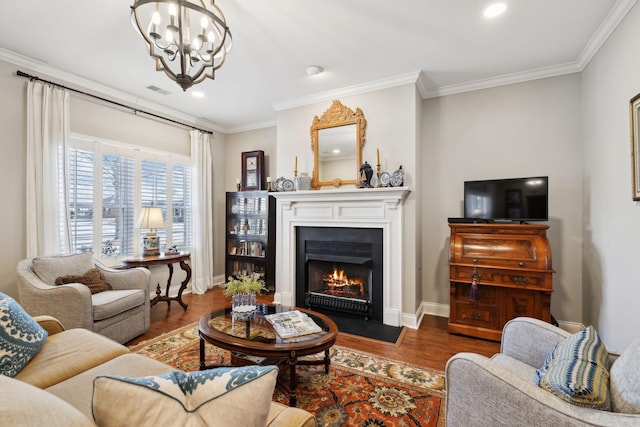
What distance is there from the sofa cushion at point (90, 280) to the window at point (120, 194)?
0.54m

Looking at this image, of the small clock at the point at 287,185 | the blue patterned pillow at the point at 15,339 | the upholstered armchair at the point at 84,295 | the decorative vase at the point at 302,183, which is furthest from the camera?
the small clock at the point at 287,185

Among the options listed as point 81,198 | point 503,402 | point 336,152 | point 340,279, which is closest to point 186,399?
point 503,402

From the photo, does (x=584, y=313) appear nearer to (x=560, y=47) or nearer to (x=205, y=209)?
(x=560, y=47)

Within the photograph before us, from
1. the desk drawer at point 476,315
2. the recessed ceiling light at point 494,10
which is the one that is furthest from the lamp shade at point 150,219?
the recessed ceiling light at point 494,10

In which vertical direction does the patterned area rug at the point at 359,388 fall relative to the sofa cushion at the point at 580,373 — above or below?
below

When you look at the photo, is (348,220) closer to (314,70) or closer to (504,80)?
(314,70)

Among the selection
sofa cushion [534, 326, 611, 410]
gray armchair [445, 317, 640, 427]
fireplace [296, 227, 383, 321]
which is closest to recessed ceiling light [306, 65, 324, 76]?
fireplace [296, 227, 383, 321]

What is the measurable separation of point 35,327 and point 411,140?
11.5 ft

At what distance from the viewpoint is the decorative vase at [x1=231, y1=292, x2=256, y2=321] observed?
233 centimetres

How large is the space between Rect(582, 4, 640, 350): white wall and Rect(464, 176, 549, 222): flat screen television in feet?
1.43

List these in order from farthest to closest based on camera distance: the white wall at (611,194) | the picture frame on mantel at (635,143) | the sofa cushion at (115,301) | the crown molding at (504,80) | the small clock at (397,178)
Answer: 1. the small clock at (397,178)
2. the crown molding at (504,80)
3. the sofa cushion at (115,301)
4. the white wall at (611,194)
5. the picture frame on mantel at (635,143)

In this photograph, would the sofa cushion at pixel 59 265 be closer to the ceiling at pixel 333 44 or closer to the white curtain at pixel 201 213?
the white curtain at pixel 201 213

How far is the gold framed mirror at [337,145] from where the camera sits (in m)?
3.60

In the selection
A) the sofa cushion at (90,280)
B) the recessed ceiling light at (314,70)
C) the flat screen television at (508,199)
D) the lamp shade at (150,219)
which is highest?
the recessed ceiling light at (314,70)
